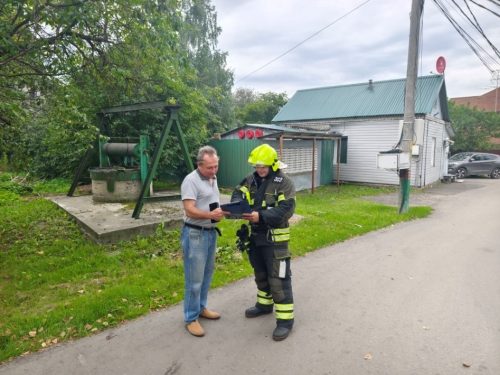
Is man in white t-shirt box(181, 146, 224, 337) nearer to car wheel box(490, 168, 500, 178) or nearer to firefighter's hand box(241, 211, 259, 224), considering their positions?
firefighter's hand box(241, 211, 259, 224)

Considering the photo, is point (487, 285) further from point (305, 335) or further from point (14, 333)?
point (14, 333)

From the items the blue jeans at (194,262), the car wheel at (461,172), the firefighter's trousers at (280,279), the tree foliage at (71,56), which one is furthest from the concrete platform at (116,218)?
the car wheel at (461,172)

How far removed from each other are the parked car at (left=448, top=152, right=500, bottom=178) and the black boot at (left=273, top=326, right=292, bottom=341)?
891 inches

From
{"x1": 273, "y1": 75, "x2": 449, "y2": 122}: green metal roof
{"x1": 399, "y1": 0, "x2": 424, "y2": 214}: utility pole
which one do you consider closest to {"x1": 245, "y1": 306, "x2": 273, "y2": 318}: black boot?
{"x1": 399, "y1": 0, "x2": 424, "y2": 214}: utility pole

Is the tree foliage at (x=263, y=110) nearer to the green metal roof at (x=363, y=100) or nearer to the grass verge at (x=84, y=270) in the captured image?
the green metal roof at (x=363, y=100)

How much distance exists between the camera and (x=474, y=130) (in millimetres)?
28078

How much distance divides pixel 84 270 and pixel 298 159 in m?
10.5

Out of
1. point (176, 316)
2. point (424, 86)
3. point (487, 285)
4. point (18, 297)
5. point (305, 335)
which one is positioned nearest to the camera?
point (305, 335)

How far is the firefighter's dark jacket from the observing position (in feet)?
11.3

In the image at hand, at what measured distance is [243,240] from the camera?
3703mm

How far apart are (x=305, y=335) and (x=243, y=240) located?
3.63 ft

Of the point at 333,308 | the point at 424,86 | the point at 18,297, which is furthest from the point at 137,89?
the point at 424,86

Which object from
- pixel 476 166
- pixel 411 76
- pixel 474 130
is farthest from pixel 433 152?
pixel 474 130

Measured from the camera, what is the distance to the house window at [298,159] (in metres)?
13.9
